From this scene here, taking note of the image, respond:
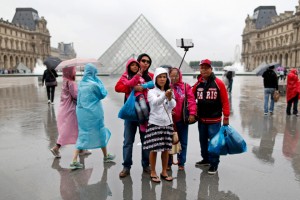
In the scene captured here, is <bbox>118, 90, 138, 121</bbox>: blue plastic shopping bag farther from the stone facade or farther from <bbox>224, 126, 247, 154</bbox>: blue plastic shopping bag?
the stone facade

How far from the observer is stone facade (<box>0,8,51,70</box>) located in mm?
70250

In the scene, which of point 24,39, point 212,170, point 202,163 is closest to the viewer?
point 212,170

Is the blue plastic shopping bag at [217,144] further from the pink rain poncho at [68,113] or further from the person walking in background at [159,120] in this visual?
the pink rain poncho at [68,113]

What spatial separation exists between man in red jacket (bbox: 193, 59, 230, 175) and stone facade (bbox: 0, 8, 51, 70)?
71.5 meters

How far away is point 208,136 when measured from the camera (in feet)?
12.2

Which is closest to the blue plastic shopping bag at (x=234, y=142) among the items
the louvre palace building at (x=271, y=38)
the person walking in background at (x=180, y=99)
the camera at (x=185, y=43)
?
the person walking in background at (x=180, y=99)

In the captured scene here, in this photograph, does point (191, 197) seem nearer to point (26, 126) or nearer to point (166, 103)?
point (166, 103)

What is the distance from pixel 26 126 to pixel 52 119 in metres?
0.91

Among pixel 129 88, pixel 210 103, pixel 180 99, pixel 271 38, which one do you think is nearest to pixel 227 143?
pixel 210 103

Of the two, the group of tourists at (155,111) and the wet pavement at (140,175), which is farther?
the group of tourists at (155,111)

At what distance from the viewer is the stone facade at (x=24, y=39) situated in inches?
2766

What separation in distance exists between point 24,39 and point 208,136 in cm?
8960

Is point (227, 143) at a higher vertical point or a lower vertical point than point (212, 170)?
higher

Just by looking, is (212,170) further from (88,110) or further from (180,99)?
(88,110)
